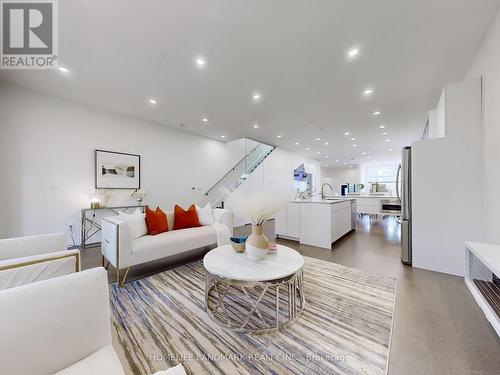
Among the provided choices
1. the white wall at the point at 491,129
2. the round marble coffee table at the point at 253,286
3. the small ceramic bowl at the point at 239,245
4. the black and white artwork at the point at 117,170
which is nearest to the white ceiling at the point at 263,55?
the white wall at the point at 491,129

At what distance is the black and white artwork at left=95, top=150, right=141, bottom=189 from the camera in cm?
442

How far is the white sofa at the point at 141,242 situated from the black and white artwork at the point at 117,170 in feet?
7.21

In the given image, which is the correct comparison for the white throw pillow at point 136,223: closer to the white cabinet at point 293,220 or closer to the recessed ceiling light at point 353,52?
the white cabinet at point 293,220

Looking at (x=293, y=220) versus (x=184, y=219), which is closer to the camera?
(x=184, y=219)

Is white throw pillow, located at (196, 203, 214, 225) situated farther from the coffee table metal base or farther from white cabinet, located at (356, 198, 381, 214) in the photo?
white cabinet, located at (356, 198, 381, 214)

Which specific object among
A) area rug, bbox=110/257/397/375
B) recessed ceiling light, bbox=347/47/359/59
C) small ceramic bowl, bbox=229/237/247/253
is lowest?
area rug, bbox=110/257/397/375

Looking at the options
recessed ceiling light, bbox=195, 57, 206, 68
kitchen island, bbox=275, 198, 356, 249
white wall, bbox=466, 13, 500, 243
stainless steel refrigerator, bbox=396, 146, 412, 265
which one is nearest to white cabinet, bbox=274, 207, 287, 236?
kitchen island, bbox=275, 198, 356, 249

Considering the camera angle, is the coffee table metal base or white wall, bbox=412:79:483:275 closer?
the coffee table metal base

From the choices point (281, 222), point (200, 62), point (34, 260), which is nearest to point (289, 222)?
point (281, 222)

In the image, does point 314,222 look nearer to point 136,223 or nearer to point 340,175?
point 136,223

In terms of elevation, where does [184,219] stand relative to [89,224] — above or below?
above

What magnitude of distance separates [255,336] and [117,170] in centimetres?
477

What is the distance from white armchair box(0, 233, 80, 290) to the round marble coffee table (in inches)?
46.6

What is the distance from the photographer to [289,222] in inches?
173
